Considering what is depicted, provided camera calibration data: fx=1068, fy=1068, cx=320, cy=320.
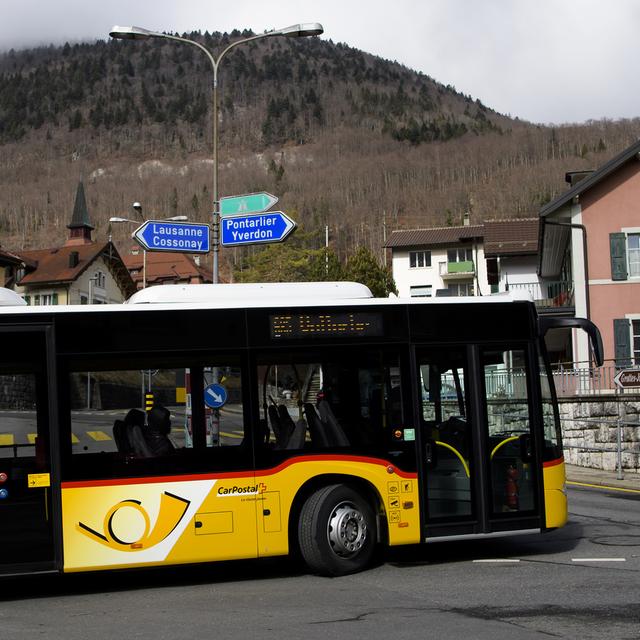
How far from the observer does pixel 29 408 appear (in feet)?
31.3

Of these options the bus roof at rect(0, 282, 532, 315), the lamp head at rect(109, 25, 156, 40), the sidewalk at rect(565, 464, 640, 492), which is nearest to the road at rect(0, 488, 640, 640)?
the bus roof at rect(0, 282, 532, 315)

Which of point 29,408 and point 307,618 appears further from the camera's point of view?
point 29,408

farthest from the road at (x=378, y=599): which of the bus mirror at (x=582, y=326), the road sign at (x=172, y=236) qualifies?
the road sign at (x=172, y=236)

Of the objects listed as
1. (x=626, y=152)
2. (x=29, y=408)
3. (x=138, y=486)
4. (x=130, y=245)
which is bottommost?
(x=138, y=486)

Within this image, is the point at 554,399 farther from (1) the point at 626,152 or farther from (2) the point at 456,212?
(2) the point at 456,212

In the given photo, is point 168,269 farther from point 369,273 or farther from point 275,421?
point 275,421

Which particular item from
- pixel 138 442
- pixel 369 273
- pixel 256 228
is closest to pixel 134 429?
pixel 138 442

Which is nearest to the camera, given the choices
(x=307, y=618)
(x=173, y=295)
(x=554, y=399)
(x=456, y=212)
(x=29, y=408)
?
(x=307, y=618)

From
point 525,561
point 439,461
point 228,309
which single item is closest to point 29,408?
point 228,309

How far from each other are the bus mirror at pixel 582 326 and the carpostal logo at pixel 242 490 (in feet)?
11.7

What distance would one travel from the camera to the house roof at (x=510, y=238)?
7244cm

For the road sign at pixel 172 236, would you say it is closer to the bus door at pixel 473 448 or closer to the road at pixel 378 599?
the road at pixel 378 599

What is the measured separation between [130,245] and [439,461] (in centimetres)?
17625

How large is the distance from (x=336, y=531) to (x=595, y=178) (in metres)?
30.5
